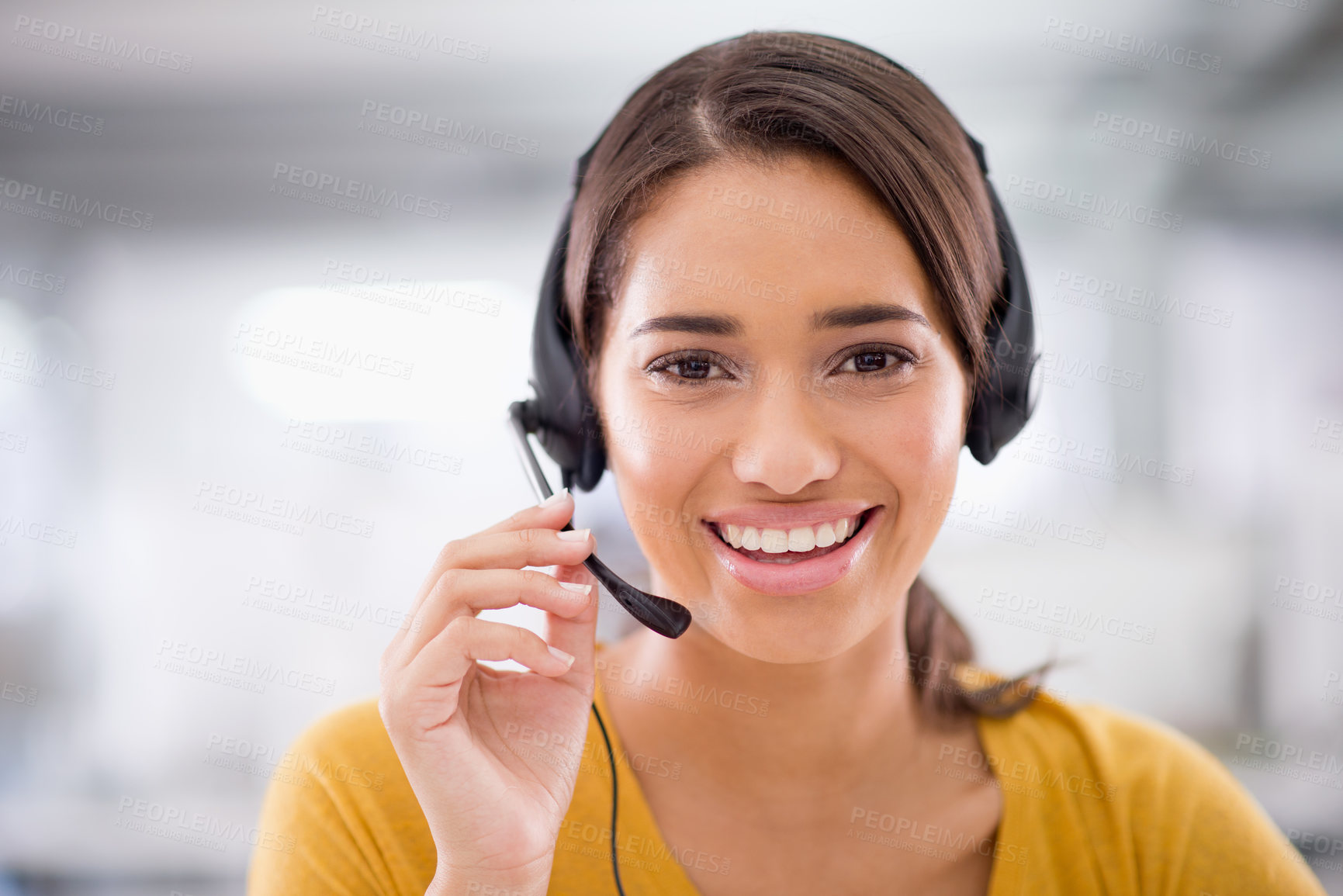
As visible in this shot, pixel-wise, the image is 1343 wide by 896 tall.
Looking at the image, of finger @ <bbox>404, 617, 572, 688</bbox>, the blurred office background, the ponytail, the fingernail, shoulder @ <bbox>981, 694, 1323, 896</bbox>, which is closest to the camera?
finger @ <bbox>404, 617, 572, 688</bbox>

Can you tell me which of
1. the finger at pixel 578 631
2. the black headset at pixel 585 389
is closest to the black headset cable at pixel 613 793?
the black headset at pixel 585 389

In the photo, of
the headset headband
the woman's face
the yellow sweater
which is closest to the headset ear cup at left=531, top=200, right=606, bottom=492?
the headset headband


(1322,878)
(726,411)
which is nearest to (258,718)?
(726,411)

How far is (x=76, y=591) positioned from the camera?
356 centimetres

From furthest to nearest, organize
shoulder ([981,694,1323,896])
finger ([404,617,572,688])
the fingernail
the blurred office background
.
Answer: the blurred office background, shoulder ([981,694,1323,896]), the fingernail, finger ([404,617,572,688])

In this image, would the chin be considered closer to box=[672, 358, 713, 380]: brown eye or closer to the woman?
the woman

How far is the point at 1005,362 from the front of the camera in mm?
1146

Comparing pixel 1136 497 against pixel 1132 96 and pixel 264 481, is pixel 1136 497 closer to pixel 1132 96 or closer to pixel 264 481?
pixel 1132 96

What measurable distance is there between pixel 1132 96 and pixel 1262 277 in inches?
37.9

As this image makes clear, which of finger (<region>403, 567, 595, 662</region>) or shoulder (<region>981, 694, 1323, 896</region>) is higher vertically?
finger (<region>403, 567, 595, 662</region>)

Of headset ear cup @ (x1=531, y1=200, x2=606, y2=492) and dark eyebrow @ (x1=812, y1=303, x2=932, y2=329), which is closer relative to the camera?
dark eyebrow @ (x1=812, y1=303, x2=932, y2=329)

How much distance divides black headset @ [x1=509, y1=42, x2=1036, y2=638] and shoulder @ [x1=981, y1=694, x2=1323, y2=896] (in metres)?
0.47

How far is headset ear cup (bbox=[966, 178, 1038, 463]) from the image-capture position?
44.5 inches

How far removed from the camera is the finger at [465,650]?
2.75 feet
